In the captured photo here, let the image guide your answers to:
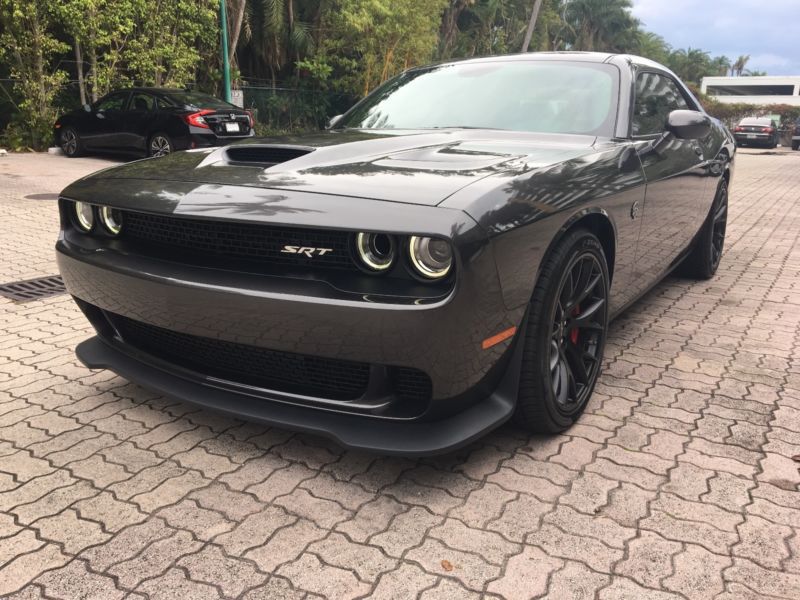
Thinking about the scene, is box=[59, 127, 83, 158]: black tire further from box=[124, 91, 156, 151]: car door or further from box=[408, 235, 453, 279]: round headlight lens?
box=[408, 235, 453, 279]: round headlight lens

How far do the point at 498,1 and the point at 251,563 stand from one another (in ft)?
122

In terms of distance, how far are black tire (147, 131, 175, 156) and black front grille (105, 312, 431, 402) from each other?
32.2 ft

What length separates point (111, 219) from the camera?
2625mm

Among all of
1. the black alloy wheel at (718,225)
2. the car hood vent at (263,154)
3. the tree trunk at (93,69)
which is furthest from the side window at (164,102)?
the car hood vent at (263,154)

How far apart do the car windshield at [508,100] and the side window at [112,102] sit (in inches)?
394

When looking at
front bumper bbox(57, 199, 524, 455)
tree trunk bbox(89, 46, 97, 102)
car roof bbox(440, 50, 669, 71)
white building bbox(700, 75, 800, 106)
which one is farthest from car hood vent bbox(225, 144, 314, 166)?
white building bbox(700, 75, 800, 106)

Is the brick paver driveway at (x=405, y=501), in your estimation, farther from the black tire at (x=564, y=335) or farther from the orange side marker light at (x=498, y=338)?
the orange side marker light at (x=498, y=338)

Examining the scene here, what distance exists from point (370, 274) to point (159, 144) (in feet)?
35.4

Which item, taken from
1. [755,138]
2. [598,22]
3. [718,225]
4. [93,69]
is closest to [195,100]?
[93,69]

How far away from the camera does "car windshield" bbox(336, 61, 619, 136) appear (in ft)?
10.6

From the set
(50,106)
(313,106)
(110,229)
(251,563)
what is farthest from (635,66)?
(313,106)

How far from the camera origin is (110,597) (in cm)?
177

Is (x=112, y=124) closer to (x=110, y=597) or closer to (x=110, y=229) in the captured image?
(x=110, y=229)

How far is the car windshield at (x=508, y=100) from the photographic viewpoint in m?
3.24
